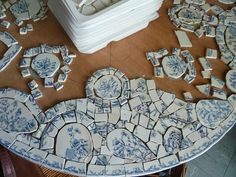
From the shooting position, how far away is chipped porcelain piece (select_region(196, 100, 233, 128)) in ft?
3.57

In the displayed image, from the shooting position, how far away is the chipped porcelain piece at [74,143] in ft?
3.28

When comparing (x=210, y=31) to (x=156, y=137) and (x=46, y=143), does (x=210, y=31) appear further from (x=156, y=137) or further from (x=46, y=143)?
(x=46, y=143)

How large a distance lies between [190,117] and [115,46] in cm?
33

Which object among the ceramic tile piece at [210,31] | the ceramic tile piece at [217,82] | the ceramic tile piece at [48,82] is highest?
the ceramic tile piece at [48,82]

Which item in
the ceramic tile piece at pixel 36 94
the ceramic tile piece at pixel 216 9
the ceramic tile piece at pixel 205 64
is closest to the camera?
the ceramic tile piece at pixel 36 94

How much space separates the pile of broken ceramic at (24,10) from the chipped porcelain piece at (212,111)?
59cm

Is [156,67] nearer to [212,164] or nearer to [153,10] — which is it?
[153,10]

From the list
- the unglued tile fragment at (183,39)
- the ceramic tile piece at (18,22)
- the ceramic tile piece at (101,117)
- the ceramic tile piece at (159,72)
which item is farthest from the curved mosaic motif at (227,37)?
the ceramic tile piece at (18,22)

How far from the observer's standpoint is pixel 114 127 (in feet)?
3.44

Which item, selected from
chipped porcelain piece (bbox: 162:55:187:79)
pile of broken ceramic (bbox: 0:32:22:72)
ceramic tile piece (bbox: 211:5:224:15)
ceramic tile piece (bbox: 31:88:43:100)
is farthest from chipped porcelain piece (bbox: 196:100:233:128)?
pile of broken ceramic (bbox: 0:32:22:72)

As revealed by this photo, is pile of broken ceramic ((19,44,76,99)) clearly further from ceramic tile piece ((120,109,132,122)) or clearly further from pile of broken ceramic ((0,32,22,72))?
ceramic tile piece ((120,109,132,122))

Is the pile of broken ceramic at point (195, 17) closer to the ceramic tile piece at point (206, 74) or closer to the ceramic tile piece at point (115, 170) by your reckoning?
the ceramic tile piece at point (206, 74)

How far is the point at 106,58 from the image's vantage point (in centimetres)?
118

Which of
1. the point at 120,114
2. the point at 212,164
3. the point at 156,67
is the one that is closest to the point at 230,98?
the point at 156,67
